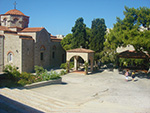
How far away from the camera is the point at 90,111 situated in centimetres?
725

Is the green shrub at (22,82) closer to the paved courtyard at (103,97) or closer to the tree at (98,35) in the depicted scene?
the paved courtyard at (103,97)

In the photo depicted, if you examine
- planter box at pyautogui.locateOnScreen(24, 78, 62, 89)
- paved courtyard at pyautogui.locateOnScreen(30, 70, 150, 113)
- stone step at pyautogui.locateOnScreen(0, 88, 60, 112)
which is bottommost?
paved courtyard at pyautogui.locateOnScreen(30, 70, 150, 113)

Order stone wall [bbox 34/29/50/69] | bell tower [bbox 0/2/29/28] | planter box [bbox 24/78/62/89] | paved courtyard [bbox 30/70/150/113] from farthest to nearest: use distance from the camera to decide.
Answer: bell tower [bbox 0/2/29/28]
stone wall [bbox 34/29/50/69]
planter box [bbox 24/78/62/89]
paved courtyard [bbox 30/70/150/113]

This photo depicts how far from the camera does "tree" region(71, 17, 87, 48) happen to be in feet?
86.8

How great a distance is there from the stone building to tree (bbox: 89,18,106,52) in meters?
7.52

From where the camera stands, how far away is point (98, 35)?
83.0 ft

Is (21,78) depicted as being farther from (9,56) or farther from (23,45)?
(9,56)

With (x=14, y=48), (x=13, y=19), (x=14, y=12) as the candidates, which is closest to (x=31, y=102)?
(x=14, y=48)

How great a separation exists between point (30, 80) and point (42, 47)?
13238mm

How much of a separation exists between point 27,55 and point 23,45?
5.20 feet

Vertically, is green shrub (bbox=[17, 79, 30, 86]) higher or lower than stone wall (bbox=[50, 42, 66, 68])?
lower

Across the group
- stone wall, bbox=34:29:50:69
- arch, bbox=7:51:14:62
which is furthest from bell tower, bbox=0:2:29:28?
arch, bbox=7:51:14:62

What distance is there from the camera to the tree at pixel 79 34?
86.8 feet

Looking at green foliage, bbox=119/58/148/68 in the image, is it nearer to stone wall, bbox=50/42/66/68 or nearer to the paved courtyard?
the paved courtyard
